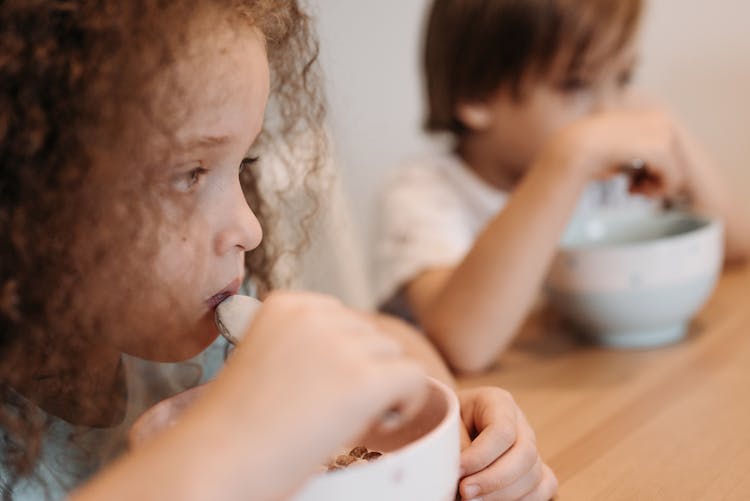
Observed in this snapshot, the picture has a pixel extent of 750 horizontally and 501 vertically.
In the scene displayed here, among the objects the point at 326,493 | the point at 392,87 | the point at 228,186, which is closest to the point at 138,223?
the point at 228,186

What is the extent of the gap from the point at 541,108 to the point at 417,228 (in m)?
0.24

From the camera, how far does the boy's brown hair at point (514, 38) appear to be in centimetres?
112

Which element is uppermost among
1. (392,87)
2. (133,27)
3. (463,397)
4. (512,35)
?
(133,27)

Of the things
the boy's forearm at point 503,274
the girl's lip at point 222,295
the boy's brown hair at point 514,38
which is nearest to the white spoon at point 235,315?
the girl's lip at point 222,295

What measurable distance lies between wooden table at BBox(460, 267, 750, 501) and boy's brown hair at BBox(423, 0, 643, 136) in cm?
36

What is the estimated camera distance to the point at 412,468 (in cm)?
40

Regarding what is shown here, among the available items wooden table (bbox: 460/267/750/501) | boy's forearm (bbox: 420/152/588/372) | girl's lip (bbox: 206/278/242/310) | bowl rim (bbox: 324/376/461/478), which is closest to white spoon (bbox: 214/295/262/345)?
girl's lip (bbox: 206/278/242/310)

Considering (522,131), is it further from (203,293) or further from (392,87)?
(203,293)

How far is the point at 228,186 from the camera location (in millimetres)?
510

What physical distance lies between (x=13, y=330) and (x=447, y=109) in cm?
87

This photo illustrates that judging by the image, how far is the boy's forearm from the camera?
0.89 m

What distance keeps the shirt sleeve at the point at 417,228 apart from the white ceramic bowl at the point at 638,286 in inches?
7.8

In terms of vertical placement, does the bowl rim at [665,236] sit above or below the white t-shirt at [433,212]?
above

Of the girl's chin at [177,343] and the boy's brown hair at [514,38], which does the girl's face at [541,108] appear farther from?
the girl's chin at [177,343]
